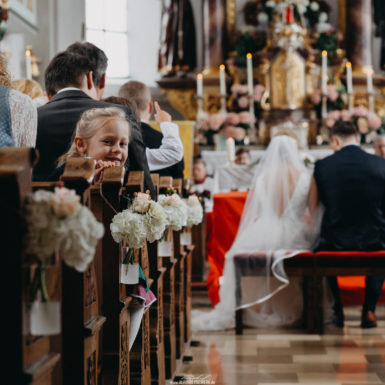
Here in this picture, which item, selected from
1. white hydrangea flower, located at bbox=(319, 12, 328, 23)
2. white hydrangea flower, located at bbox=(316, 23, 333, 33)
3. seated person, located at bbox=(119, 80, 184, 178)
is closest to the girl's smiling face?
seated person, located at bbox=(119, 80, 184, 178)

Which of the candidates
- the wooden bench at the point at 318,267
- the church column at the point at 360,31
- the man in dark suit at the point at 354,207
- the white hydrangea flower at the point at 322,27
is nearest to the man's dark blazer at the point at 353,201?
the man in dark suit at the point at 354,207

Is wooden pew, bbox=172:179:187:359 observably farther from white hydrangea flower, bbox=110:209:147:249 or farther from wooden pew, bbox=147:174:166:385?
white hydrangea flower, bbox=110:209:147:249

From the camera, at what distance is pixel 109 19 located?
42.2ft

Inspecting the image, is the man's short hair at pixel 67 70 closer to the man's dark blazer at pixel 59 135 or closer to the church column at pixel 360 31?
the man's dark blazer at pixel 59 135

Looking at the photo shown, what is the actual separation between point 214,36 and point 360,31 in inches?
89.3

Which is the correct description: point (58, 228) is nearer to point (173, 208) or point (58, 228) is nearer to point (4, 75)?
point (4, 75)

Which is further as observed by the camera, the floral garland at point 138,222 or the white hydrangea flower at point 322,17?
the white hydrangea flower at point 322,17

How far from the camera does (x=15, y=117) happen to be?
2.50 meters

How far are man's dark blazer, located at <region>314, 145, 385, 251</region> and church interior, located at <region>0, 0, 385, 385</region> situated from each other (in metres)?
0.06

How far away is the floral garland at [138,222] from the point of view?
8.33 ft

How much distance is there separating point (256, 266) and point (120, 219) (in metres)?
3.08

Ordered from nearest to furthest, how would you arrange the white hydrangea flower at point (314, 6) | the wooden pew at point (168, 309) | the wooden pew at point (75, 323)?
the wooden pew at point (75, 323), the wooden pew at point (168, 309), the white hydrangea flower at point (314, 6)

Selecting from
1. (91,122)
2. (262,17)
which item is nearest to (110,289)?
(91,122)

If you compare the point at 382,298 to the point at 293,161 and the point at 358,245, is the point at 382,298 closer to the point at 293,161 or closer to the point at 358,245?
the point at 358,245
